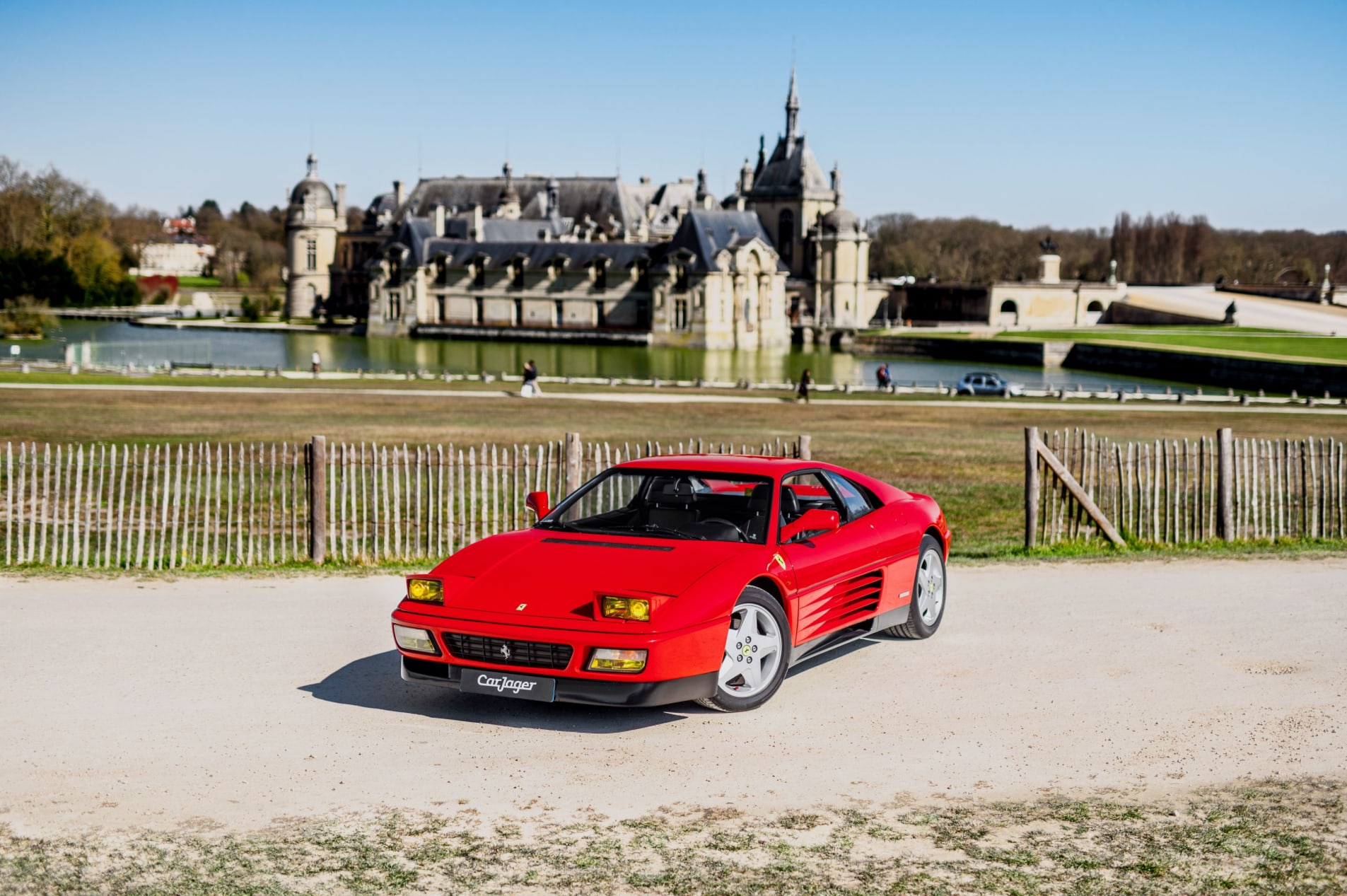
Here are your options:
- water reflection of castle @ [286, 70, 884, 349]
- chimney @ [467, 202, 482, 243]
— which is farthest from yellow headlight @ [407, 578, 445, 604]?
chimney @ [467, 202, 482, 243]

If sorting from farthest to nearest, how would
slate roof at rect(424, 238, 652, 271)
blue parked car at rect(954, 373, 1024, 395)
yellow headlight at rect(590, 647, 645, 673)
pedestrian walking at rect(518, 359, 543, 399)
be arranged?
slate roof at rect(424, 238, 652, 271)
blue parked car at rect(954, 373, 1024, 395)
pedestrian walking at rect(518, 359, 543, 399)
yellow headlight at rect(590, 647, 645, 673)

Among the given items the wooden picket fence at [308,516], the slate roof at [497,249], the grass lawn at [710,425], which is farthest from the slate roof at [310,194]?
the wooden picket fence at [308,516]

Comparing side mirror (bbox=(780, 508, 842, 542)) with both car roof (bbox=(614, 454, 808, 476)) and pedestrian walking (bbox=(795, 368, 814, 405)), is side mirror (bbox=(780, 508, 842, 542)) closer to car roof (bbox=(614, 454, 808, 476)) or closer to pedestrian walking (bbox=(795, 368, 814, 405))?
car roof (bbox=(614, 454, 808, 476))

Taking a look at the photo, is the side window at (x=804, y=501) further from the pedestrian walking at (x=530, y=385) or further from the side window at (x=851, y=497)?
the pedestrian walking at (x=530, y=385)

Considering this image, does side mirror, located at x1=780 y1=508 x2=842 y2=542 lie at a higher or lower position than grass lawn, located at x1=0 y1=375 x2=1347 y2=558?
higher

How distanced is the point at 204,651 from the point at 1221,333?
102488 millimetres

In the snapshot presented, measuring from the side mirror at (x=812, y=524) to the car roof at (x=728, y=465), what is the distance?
42cm

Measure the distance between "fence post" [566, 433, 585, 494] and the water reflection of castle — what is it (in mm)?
97386

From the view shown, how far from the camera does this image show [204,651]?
32.9ft

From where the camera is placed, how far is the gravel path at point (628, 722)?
7.03 meters

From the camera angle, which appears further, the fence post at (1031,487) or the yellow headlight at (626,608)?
the fence post at (1031,487)

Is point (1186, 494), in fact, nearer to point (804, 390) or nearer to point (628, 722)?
point (628, 722)

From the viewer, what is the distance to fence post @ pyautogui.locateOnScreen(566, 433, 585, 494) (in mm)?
15484

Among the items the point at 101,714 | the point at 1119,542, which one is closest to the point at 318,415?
the point at 1119,542
